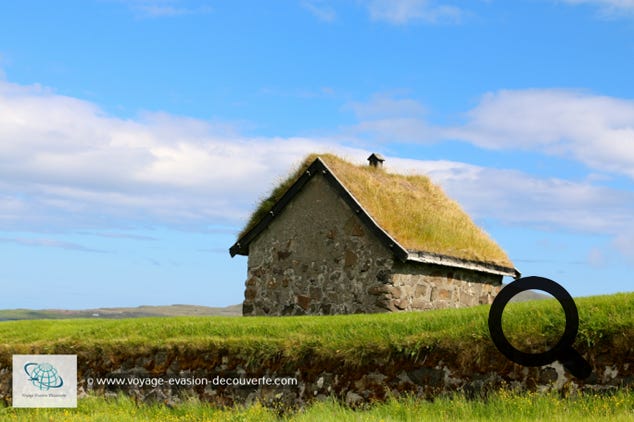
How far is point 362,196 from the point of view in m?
20.6

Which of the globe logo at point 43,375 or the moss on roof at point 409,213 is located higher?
the moss on roof at point 409,213

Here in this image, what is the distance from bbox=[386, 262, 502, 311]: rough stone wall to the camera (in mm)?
19469

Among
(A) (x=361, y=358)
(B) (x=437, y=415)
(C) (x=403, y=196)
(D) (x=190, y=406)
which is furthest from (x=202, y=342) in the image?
(C) (x=403, y=196)

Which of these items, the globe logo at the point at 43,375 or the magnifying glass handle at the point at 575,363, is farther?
the globe logo at the point at 43,375

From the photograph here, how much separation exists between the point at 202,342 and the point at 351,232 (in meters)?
6.49

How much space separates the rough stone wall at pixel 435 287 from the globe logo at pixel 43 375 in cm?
809

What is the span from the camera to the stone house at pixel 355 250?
19.6 m

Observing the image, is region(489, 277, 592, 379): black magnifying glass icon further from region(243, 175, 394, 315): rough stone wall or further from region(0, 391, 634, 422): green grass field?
region(243, 175, 394, 315): rough stone wall

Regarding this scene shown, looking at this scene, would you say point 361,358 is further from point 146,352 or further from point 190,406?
point 146,352

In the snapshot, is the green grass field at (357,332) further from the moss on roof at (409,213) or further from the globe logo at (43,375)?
the moss on roof at (409,213)

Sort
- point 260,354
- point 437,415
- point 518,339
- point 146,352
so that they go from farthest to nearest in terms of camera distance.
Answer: point 146,352
point 260,354
point 518,339
point 437,415

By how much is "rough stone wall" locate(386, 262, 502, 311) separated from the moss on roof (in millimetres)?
564

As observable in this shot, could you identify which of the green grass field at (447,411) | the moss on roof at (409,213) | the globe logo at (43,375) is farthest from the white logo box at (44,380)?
the moss on roof at (409,213)

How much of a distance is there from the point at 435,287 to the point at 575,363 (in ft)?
29.0
